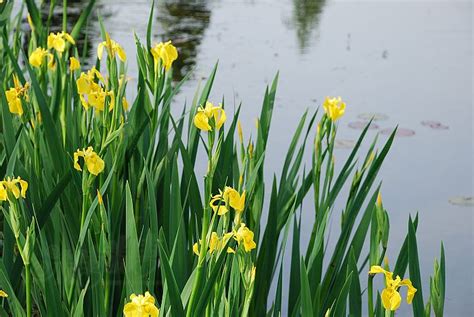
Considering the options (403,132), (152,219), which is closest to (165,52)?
(152,219)

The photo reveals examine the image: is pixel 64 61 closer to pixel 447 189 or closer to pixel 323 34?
pixel 447 189

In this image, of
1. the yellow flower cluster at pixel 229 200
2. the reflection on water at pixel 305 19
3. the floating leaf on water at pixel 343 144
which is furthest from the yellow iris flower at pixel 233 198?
the reflection on water at pixel 305 19

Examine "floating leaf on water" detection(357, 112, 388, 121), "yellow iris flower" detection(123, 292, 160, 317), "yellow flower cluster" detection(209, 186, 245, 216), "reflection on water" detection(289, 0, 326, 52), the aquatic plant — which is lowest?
"reflection on water" detection(289, 0, 326, 52)

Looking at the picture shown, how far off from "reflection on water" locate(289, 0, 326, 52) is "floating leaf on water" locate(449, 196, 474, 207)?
1.81 metres

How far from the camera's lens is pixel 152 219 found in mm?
1226

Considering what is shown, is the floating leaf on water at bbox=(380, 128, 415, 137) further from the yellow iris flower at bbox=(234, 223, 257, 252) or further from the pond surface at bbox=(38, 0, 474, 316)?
the yellow iris flower at bbox=(234, 223, 257, 252)

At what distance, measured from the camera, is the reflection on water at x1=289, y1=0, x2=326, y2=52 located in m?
4.73

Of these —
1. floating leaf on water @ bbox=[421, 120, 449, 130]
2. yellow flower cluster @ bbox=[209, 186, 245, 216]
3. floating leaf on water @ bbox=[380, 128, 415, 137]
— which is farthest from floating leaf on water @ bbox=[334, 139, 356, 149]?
yellow flower cluster @ bbox=[209, 186, 245, 216]

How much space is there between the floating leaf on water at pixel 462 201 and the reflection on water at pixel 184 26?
4.99 ft

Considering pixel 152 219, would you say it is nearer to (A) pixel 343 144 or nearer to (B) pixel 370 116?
(A) pixel 343 144

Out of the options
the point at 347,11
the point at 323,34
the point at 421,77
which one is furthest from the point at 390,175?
the point at 347,11

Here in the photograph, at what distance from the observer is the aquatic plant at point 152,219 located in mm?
1062

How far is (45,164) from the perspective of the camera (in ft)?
5.04

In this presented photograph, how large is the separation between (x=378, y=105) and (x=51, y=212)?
240cm
